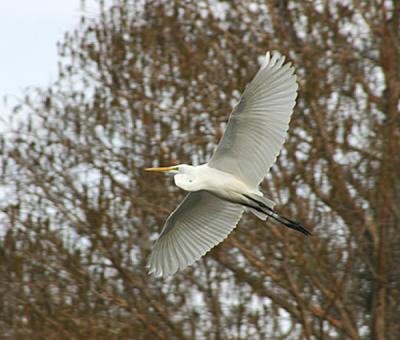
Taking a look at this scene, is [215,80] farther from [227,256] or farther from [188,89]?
[227,256]

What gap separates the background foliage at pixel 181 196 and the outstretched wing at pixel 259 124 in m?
1.95

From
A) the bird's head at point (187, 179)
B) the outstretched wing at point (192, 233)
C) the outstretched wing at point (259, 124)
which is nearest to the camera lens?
the outstretched wing at point (259, 124)

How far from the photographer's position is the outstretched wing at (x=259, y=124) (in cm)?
812

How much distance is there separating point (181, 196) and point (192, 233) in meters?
1.90

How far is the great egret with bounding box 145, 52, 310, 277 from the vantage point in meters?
8.18

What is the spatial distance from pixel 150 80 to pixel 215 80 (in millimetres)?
656

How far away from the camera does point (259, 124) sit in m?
8.36

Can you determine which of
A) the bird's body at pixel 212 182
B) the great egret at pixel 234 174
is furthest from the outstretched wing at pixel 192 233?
the bird's body at pixel 212 182

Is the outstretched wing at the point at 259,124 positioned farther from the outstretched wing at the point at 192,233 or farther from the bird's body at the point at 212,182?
the outstretched wing at the point at 192,233

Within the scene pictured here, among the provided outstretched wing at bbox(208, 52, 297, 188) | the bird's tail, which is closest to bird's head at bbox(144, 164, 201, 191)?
outstretched wing at bbox(208, 52, 297, 188)

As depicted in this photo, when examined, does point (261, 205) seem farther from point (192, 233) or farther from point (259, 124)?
point (192, 233)

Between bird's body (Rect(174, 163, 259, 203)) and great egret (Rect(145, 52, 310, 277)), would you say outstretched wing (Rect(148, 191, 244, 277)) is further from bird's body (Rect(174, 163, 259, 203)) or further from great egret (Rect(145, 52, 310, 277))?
bird's body (Rect(174, 163, 259, 203))

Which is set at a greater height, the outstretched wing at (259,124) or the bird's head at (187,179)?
the outstretched wing at (259,124)

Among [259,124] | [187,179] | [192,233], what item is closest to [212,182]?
[187,179]
